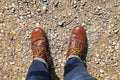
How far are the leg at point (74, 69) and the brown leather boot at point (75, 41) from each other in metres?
0.09

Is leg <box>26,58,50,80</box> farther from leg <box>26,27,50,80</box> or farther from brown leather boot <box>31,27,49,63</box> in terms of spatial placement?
brown leather boot <box>31,27,49,63</box>

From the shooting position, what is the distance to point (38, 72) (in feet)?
10.9

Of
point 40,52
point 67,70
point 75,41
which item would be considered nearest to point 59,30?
point 75,41

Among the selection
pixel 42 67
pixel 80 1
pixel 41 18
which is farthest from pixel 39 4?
pixel 42 67

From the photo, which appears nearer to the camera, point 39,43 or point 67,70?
point 67,70

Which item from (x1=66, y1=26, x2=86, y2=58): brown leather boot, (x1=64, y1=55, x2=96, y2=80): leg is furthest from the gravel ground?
(x1=64, y1=55, x2=96, y2=80): leg

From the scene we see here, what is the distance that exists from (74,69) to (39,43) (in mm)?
575

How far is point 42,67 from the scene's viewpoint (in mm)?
3416

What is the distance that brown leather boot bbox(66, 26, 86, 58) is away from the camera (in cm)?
362

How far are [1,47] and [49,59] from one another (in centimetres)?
59

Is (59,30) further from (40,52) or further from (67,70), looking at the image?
(67,70)

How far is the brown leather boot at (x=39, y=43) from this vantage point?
11.9 feet

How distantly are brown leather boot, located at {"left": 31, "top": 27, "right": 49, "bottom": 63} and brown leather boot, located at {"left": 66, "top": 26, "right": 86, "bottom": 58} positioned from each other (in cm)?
28

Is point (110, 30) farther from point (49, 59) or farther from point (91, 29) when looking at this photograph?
point (49, 59)
